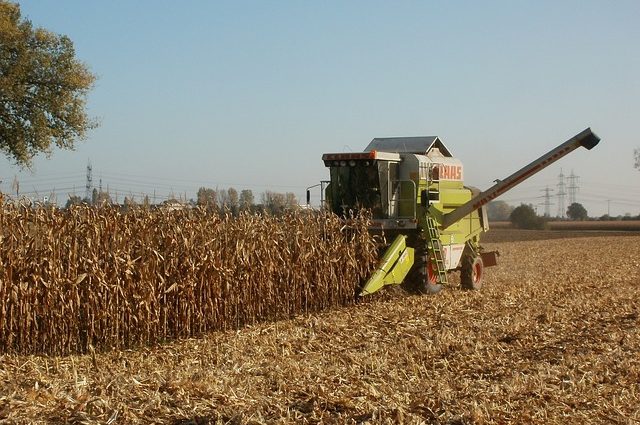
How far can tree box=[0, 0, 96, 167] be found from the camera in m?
26.0

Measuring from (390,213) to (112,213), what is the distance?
607cm

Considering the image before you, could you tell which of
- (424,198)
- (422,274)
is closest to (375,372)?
(422,274)

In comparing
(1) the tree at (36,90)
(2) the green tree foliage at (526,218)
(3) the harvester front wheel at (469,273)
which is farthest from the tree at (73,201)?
(2) the green tree foliage at (526,218)

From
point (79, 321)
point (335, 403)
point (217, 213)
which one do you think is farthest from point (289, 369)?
point (217, 213)

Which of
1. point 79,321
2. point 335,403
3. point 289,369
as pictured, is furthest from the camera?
point 79,321

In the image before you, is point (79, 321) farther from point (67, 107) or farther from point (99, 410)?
point (67, 107)

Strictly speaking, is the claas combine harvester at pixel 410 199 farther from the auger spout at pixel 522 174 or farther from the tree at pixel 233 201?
the tree at pixel 233 201

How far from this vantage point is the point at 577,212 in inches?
3871

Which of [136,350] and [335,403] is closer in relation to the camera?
[335,403]

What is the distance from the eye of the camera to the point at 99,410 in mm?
6047

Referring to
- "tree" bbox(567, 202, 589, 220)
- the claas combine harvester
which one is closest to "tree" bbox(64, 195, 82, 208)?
the claas combine harvester

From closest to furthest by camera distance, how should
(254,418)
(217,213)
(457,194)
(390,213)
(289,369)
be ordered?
(254,418) → (289,369) → (217,213) → (390,213) → (457,194)

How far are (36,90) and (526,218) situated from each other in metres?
43.4

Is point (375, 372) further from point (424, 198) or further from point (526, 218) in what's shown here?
point (526, 218)
